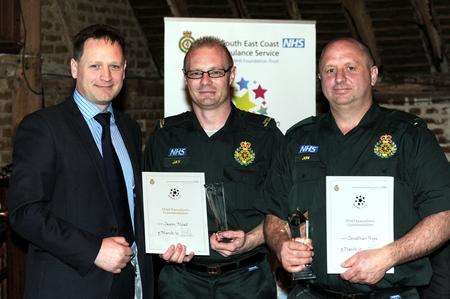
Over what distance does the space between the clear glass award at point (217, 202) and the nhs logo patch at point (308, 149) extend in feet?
1.12

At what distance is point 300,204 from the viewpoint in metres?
3.02

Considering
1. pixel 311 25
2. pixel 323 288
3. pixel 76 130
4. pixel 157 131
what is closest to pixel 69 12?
pixel 311 25

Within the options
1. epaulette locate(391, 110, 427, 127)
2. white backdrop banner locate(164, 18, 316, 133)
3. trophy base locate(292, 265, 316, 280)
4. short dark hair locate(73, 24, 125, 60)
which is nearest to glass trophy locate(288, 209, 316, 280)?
trophy base locate(292, 265, 316, 280)

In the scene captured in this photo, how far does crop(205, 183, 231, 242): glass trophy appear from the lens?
3.03m

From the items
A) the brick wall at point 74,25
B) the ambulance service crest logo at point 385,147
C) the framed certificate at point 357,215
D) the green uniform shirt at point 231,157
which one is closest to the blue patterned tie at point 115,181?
the green uniform shirt at point 231,157

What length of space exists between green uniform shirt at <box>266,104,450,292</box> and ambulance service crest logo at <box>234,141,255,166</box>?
21 centimetres

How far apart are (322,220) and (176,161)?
72 centimetres

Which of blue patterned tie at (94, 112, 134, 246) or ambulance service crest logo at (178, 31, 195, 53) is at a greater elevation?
ambulance service crest logo at (178, 31, 195, 53)

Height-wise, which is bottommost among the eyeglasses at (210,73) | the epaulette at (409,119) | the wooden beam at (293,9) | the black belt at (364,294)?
the black belt at (364,294)

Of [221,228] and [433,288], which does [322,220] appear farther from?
[433,288]

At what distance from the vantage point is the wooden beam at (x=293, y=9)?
7.08m

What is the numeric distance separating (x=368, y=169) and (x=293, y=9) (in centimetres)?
441

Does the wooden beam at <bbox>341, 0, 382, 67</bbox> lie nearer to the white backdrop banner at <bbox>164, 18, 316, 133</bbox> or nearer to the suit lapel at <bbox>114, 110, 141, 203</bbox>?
the white backdrop banner at <bbox>164, 18, 316, 133</bbox>

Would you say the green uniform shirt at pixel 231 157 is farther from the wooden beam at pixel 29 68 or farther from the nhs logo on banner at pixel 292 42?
the wooden beam at pixel 29 68
